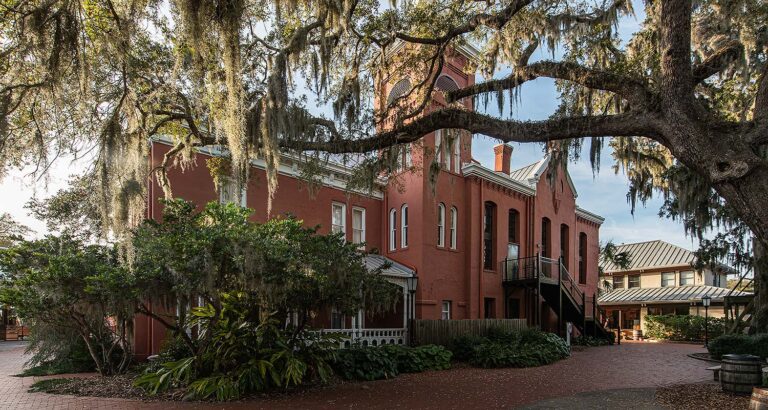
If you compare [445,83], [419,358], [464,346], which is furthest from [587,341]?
[445,83]

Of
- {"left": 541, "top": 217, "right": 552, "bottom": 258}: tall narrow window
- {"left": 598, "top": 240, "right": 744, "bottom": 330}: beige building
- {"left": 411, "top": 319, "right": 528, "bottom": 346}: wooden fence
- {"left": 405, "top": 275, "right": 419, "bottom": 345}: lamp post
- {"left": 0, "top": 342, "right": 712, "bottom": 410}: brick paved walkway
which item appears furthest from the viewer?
{"left": 598, "top": 240, "right": 744, "bottom": 330}: beige building

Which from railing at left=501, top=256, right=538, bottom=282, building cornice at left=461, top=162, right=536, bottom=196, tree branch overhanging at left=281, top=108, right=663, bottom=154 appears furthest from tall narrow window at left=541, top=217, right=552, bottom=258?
tree branch overhanging at left=281, top=108, right=663, bottom=154

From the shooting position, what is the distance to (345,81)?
992 cm

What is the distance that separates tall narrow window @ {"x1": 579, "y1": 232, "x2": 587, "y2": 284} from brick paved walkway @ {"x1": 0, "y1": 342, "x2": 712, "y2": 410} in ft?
35.8

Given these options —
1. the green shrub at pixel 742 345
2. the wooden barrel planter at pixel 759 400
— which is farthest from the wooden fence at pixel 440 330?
the wooden barrel planter at pixel 759 400

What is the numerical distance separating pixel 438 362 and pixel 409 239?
16.0ft

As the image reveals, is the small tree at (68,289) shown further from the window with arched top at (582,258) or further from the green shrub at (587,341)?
the window with arched top at (582,258)

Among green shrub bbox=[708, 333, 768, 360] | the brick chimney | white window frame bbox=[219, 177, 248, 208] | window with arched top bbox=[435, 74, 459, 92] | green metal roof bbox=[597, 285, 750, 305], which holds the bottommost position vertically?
green metal roof bbox=[597, 285, 750, 305]

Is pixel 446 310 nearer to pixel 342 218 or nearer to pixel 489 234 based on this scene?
pixel 489 234

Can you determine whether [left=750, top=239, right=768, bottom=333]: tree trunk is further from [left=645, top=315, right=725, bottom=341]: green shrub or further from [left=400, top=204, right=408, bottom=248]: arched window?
[left=645, top=315, right=725, bottom=341]: green shrub

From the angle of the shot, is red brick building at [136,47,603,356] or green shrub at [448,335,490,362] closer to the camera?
green shrub at [448,335,490,362]

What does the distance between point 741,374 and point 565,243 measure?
15.6 m

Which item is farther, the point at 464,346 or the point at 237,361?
the point at 464,346

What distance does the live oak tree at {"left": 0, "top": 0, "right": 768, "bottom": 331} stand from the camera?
19.9ft
